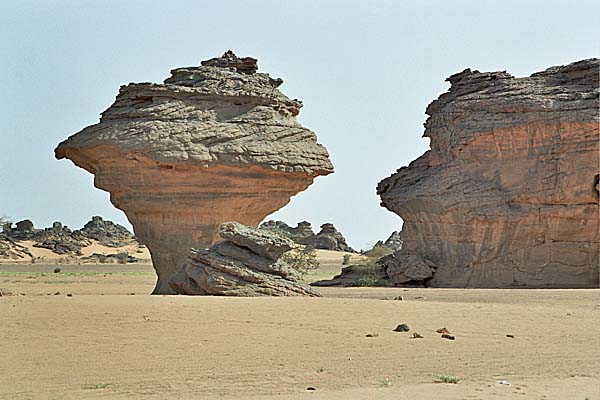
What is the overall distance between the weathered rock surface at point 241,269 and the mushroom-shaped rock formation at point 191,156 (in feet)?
15.1

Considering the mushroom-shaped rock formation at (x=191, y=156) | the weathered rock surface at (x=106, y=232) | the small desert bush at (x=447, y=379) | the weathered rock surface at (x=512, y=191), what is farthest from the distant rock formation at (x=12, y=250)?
the small desert bush at (x=447, y=379)

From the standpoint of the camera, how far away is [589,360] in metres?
11.1

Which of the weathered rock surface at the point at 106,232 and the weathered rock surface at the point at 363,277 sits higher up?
the weathered rock surface at the point at 106,232

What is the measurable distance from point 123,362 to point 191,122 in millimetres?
13174

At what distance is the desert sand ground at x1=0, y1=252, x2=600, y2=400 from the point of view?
9.10 metres

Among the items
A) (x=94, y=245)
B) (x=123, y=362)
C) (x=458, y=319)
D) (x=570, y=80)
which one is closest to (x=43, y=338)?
(x=123, y=362)

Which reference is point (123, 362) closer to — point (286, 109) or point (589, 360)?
point (589, 360)

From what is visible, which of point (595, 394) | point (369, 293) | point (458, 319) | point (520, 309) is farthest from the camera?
point (369, 293)

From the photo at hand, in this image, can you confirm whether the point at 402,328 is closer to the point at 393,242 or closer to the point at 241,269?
the point at 241,269

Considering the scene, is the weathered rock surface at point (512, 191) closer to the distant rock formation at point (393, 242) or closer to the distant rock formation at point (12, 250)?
the distant rock formation at point (393, 242)

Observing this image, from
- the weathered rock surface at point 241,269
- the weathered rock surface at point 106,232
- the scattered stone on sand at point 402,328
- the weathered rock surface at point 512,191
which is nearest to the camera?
the scattered stone on sand at point 402,328

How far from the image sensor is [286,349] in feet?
38.1

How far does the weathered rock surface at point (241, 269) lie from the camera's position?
17625 millimetres

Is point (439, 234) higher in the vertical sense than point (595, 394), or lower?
higher
